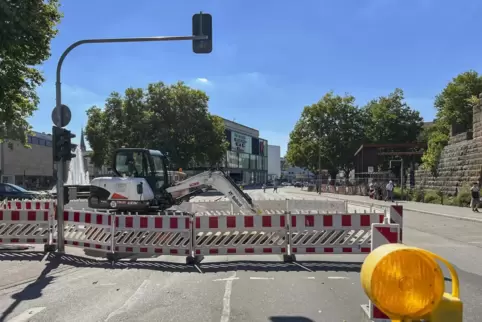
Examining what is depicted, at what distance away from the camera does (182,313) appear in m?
5.96

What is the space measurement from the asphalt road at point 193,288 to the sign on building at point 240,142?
94500mm

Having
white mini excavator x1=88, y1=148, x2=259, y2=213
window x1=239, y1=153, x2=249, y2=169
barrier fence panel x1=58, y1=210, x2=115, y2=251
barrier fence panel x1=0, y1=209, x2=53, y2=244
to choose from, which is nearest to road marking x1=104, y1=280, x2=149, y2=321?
barrier fence panel x1=58, y1=210, x2=115, y2=251

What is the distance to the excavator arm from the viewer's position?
12.8m

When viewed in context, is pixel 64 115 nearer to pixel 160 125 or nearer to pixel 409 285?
pixel 409 285

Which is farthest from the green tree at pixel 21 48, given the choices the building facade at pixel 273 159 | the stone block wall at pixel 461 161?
the building facade at pixel 273 159

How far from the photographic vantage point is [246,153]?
117625 mm

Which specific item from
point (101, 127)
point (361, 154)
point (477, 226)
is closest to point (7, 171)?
point (101, 127)

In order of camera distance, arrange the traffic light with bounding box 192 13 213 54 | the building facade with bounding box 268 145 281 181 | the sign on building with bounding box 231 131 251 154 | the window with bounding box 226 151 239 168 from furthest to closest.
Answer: the building facade with bounding box 268 145 281 181 < the sign on building with bounding box 231 131 251 154 < the window with bounding box 226 151 239 168 < the traffic light with bounding box 192 13 213 54

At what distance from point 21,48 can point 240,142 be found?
330 feet

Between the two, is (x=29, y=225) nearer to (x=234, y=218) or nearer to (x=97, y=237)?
(x=97, y=237)

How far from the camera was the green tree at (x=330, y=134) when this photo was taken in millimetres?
67812

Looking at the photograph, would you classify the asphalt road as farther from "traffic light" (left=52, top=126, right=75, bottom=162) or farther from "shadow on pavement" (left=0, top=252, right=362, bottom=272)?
"traffic light" (left=52, top=126, right=75, bottom=162)

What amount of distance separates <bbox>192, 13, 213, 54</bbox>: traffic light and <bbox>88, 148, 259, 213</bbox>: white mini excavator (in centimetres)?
362

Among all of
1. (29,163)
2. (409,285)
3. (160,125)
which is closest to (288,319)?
(409,285)
